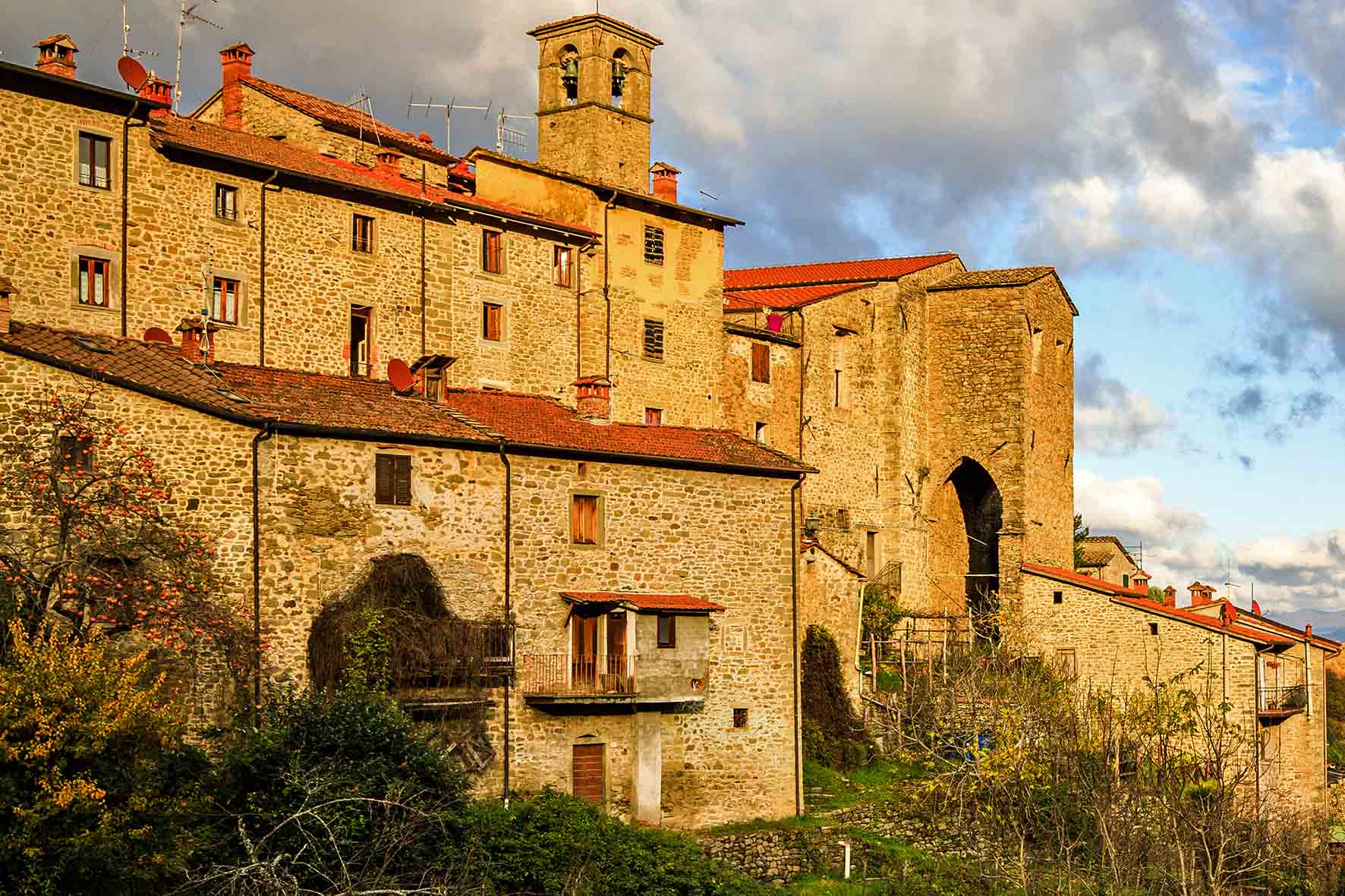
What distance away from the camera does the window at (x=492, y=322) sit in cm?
3934

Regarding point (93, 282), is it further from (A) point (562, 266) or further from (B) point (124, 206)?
(A) point (562, 266)

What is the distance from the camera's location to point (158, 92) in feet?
125

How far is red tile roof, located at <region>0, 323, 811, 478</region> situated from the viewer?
2925 centimetres

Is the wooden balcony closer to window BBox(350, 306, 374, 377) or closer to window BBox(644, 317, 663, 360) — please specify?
window BBox(644, 317, 663, 360)

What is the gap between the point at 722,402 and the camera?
149 ft

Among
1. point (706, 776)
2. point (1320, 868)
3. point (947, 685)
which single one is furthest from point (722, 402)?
point (1320, 868)

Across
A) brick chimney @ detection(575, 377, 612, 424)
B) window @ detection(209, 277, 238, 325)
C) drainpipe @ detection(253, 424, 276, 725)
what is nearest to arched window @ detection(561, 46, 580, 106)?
brick chimney @ detection(575, 377, 612, 424)

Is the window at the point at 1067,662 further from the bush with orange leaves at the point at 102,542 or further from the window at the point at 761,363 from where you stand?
the bush with orange leaves at the point at 102,542

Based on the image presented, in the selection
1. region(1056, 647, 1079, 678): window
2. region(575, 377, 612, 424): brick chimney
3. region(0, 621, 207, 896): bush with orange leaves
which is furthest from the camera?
region(1056, 647, 1079, 678): window

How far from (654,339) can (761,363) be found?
4197 mm

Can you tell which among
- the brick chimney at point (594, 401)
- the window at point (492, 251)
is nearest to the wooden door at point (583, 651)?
the brick chimney at point (594, 401)

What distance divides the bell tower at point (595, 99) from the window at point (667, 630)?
14829mm

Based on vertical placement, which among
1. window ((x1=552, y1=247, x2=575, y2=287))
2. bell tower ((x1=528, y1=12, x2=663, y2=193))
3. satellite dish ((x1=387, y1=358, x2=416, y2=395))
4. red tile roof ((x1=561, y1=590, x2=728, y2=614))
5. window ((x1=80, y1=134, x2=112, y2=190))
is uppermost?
bell tower ((x1=528, y1=12, x2=663, y2=193))

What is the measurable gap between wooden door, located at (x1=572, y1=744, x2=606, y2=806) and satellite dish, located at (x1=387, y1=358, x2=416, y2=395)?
7.64m
